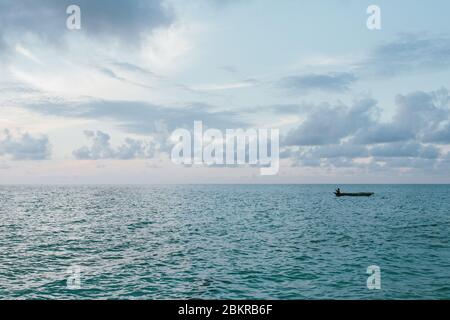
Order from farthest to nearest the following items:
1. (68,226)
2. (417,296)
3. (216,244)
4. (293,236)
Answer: (68,226), (293,236), (216,244), (417,296)

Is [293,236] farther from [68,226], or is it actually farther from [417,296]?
[68,226]

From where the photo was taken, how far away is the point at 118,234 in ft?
173

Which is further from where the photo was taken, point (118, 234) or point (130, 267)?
point (118, 234)

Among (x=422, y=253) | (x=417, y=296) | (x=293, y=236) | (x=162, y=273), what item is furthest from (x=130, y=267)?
(x=422, y=253)

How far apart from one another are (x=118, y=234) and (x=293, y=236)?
25.3 m

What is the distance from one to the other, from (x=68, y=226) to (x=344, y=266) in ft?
158
